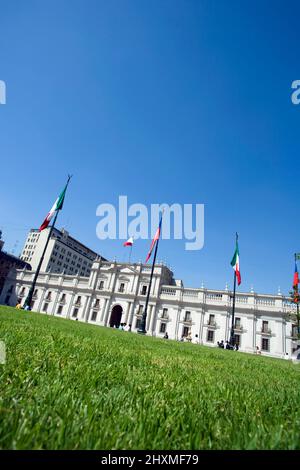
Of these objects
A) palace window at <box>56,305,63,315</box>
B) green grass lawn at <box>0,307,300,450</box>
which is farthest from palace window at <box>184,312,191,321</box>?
green grass lawn at <box>0,307,300,450</box>

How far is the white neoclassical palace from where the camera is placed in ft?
119

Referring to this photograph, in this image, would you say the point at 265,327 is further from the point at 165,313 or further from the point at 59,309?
the point at 59,309

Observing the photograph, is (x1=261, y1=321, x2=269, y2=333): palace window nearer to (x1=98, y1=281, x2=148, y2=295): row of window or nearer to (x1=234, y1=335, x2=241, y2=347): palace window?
(x1=234, y1=335, x2=241, y2=347): palace window

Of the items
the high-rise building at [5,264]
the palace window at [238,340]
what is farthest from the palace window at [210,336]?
the high-rise building at [5,264]

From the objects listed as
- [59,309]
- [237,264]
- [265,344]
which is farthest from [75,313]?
[237,264]

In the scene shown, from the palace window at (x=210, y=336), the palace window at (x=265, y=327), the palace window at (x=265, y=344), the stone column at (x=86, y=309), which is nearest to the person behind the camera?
the palace window at (x=265, y=344)

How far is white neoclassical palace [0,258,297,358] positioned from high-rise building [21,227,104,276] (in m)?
19.3

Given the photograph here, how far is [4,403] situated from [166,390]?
1.27 m

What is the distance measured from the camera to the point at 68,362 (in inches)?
97.7

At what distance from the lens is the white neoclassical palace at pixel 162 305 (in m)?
36.4

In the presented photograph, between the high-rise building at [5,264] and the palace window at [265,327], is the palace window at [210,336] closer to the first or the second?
the palace window at [265,327]

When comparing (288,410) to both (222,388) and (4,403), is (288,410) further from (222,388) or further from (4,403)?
(4,403)

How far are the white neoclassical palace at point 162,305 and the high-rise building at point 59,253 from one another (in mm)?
19274
